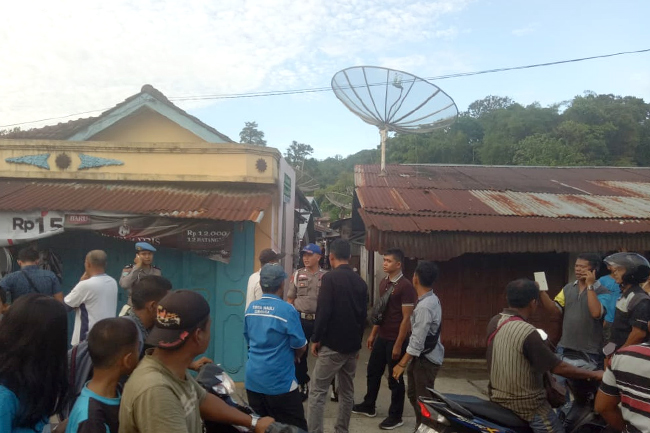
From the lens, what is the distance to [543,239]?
721 cm

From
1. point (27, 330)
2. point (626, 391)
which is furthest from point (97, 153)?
point (626, 391)

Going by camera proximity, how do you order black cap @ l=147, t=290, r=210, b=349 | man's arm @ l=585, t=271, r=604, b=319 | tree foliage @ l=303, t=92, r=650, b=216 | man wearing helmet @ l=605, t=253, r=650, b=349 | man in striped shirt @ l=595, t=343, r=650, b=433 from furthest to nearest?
tree foliage @ l=303, t=92, r=650, b=216, man's arm @ l=585, t=271, r=604, b=319, man wearing helmet @ l=605, t=253, r=650, b=349, man in striped shirt @ l=595, t=343, r=650, b=433, black cap @ l=147, t=290, r=210, b=349

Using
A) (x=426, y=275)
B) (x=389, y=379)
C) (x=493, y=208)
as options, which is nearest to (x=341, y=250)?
(x=426, y=275)

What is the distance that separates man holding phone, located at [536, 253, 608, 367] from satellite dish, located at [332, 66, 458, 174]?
616 cm

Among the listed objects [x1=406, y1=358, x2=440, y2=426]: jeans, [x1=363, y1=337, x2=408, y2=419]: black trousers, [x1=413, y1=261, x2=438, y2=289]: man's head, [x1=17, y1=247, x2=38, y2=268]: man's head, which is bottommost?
[x1=363, y1=337, x2=408, y2=419]: black trousers

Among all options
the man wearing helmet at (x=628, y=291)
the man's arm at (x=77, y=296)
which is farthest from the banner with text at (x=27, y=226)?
the man wearing helmet at (x=628, y=291)

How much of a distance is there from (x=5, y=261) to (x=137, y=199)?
1.97 metres

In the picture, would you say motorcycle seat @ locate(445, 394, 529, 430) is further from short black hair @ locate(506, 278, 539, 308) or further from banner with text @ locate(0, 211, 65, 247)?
banner with text @ locate(0, 211, 65, 247)

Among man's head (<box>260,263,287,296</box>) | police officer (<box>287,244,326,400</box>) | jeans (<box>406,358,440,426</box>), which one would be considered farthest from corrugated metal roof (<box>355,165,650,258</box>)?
man's head (<box>260,263,287,296</box>)

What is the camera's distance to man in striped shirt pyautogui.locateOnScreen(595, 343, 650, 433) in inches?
87.0

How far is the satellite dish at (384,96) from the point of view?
394 inches

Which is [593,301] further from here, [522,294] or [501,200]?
[501,200]

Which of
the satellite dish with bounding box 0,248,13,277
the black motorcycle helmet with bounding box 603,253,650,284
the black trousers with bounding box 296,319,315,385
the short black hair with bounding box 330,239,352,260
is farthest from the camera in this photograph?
the satellite dish with bounding box 0,248,13,277

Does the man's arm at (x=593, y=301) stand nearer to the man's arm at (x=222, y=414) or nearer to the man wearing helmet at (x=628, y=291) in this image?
the man wearing helmet at (x=628, y=291)
